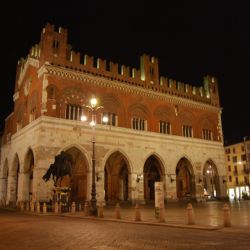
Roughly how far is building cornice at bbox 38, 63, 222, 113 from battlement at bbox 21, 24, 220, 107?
16.8 inches

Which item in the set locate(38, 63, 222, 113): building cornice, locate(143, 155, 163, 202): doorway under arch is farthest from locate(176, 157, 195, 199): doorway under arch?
locate(38, 63, 222, 113): building cornice

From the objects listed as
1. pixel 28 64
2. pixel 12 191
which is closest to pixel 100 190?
pixel 12 191

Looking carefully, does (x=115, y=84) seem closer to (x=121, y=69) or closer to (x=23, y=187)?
(x=121, y=69)

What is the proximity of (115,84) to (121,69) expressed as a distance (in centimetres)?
185

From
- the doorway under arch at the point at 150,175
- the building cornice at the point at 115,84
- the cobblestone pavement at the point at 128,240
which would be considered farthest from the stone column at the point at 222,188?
the cobblestone pavement at the point at 128,240

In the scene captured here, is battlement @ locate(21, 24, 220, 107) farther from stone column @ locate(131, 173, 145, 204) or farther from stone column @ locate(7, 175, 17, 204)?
stone column @ locate(7, 175, 17, 204)

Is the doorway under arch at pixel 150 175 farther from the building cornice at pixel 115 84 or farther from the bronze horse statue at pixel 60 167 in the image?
the bronze horse statue at pixel 60 167

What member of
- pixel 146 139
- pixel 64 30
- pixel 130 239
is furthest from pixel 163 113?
pixel 130 239

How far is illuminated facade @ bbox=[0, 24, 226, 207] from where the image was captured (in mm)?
23422

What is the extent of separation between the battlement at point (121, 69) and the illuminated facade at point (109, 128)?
0.29 feet

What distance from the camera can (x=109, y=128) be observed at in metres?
25.6

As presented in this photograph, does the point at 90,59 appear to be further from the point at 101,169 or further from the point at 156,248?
the point at 156,248

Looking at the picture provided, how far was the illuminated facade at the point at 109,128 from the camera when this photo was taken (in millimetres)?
23422

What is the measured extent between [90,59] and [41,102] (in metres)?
6.09
